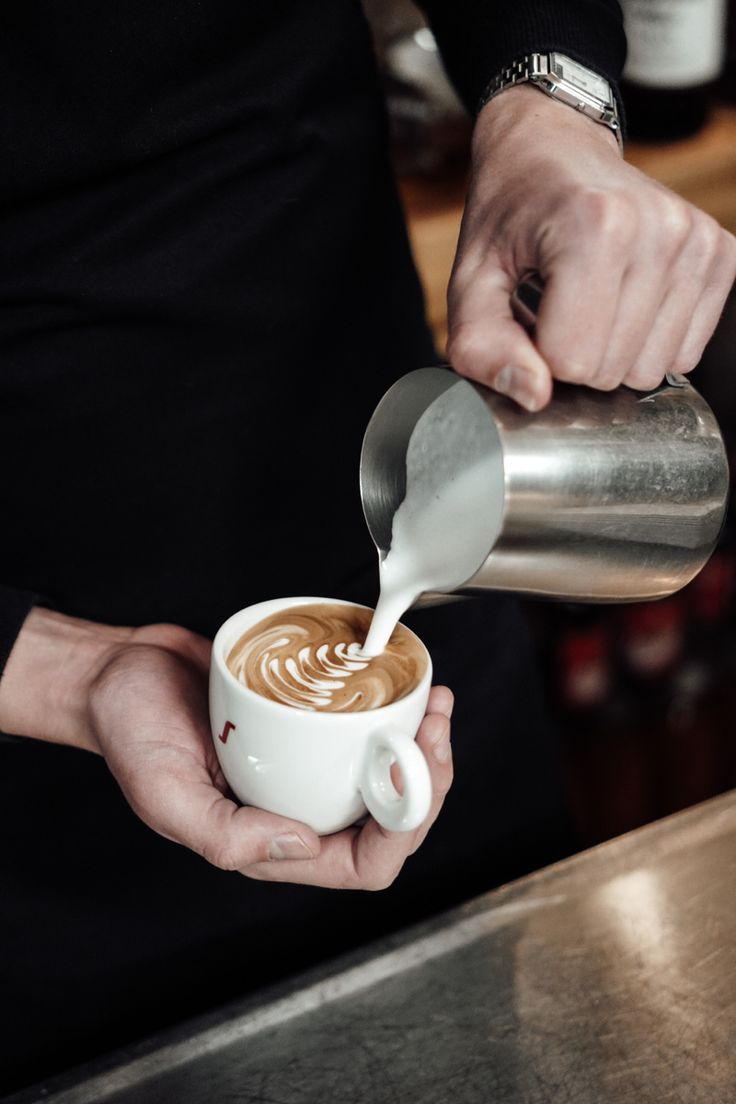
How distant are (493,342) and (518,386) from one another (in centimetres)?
4

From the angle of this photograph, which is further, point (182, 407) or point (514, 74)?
point (182, 407)

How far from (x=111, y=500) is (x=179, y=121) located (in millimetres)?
384

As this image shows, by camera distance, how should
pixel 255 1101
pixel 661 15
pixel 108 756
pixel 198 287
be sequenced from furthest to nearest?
pixel 661 15 → pixel 198 287 → pixel 108 756 → pixel 255 1101

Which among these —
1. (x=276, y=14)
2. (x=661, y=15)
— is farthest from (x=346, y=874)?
(x=661, y=15)

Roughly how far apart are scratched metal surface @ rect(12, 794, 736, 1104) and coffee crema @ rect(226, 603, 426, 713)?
266mm

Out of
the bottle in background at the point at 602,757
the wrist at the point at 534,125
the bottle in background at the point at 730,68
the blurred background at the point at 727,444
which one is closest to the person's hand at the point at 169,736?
the wrist at the point at 534,125

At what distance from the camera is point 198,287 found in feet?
3.76

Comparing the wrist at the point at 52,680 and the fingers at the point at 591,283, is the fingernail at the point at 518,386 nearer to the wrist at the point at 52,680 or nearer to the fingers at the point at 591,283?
the fingers at the point at 591,283

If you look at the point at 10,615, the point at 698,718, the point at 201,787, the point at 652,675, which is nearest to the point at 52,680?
the point at 10,615

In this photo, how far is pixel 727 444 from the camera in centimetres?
248

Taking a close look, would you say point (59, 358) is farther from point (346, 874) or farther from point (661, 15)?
point (661, 15)

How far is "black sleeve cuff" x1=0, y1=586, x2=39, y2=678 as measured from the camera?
1065mm

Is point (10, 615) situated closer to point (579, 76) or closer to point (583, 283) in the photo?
point (583, 283)

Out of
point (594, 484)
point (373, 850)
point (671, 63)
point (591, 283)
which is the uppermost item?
point (591, 283)
